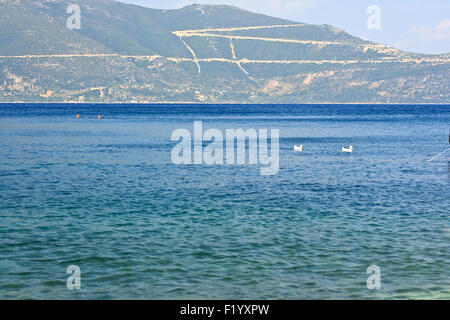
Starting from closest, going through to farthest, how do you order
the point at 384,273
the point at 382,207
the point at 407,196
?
the point at 384,273
the point at 382,207
the point at 407,196

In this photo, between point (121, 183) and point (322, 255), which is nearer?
point (322, 255)

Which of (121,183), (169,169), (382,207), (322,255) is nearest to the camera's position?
(322,255)

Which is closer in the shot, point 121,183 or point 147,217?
point 147,217

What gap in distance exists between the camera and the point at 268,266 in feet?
71.6

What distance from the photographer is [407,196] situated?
3666cm

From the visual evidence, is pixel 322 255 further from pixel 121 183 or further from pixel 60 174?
pixel 60 174

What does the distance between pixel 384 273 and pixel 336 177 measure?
2528cm

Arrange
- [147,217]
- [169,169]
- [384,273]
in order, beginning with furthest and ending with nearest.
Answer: [169,169] < [147,217] < [384,273]

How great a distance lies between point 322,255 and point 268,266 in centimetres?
256

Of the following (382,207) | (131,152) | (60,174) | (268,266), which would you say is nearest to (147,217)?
(268,266)

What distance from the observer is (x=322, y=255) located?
75.9ft
